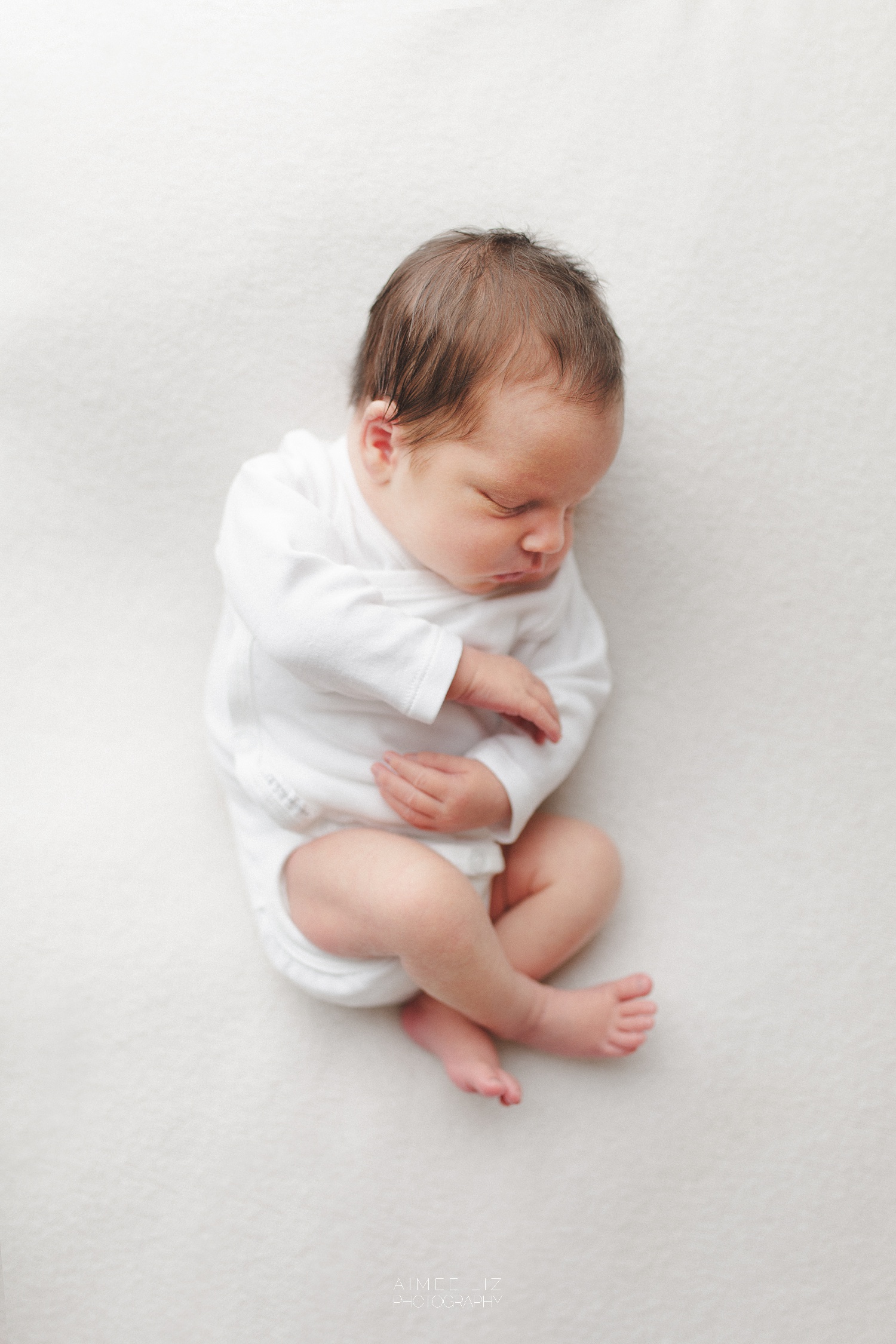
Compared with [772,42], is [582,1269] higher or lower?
lower

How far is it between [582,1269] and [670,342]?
104cm

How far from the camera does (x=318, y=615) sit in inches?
42.3

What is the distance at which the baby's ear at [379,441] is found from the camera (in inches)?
42.8

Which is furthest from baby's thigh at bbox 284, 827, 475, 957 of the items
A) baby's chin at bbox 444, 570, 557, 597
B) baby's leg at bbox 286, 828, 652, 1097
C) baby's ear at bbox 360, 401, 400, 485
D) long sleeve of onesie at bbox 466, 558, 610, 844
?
baby's ear at bbox 360, 401, 400, 485

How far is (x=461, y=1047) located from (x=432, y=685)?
42cm

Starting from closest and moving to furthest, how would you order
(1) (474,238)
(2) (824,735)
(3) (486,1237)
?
1. (1) (474,238)
2. (3) (486,1237)
3. (2) (824,735)

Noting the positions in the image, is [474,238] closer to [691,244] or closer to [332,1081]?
[691,244]

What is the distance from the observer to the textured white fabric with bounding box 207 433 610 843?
108 cm

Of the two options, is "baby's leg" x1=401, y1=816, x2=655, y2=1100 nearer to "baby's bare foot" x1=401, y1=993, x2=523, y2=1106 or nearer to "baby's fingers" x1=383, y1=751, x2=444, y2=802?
"baby's bare foot" x1=401, y1=993, x2=523, y2=1106

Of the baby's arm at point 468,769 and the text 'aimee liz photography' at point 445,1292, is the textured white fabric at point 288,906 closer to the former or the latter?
the baby's arm at point 468,769

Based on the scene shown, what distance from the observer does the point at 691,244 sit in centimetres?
128

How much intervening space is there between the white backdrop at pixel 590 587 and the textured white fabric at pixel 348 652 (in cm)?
13

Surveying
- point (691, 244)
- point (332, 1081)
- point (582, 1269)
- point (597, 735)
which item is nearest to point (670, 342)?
point (691, 244)

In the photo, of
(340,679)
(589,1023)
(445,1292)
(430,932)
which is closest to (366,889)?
(430,932)
